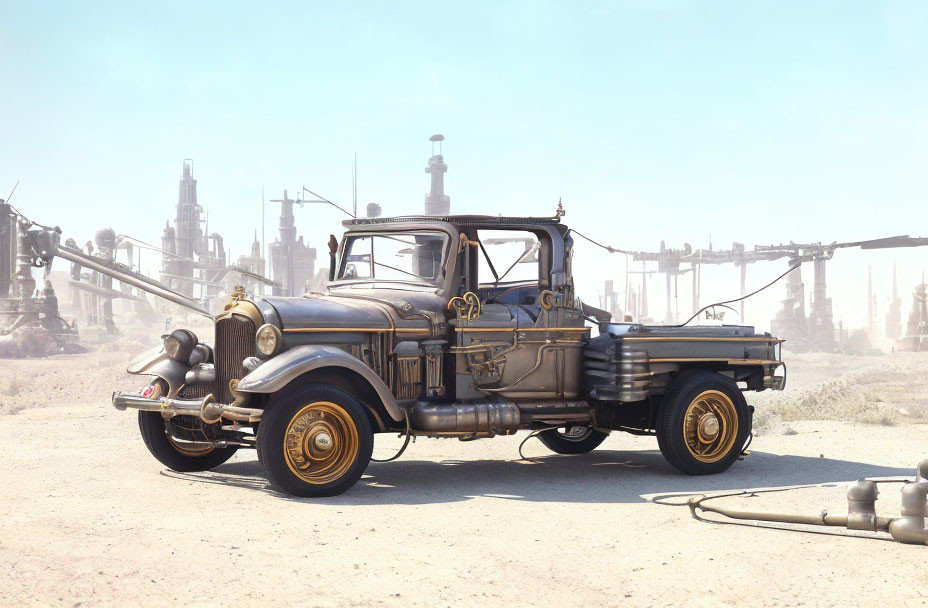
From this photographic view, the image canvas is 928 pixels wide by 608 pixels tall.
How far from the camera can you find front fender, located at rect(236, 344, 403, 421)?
7.94 metres

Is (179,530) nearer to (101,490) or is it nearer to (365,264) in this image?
(101,490)

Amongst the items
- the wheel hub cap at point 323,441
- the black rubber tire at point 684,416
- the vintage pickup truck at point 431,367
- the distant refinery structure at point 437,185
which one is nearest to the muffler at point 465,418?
the vintage pickup truck at point 431,367

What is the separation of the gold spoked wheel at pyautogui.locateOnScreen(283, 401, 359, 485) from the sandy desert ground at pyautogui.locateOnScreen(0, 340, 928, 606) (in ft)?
1.00

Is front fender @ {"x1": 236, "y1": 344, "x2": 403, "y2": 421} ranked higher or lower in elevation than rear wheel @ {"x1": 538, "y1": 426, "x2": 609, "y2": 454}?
Answer: higher

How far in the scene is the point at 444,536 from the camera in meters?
6.72

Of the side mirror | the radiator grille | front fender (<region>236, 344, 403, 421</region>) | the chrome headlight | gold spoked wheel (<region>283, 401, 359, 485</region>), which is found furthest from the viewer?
the side mirror

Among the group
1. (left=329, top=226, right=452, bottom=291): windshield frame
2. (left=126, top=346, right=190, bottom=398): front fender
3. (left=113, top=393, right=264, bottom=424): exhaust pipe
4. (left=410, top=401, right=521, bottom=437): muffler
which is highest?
(left=329, top=226, right=452, bottom=291): windshield frame

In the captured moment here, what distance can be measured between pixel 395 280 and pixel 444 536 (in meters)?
Answer: 3.58

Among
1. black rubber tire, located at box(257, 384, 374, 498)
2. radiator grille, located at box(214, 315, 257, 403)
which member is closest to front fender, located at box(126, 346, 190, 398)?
radiator grille, located at box(214, 315, 257, 403)

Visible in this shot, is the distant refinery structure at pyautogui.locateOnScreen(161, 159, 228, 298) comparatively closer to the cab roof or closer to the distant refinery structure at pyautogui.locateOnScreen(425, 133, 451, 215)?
the distant refinery structure at pyautogui.locateOnScreen(425, 133, 451, 215)

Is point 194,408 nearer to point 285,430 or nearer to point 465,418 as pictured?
point 285,430

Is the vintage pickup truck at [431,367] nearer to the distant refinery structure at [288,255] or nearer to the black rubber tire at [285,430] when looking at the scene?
the black rubber tire at [285,430]

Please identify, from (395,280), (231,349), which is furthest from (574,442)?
(231,349)

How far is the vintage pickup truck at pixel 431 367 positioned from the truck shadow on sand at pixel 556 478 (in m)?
0.35
